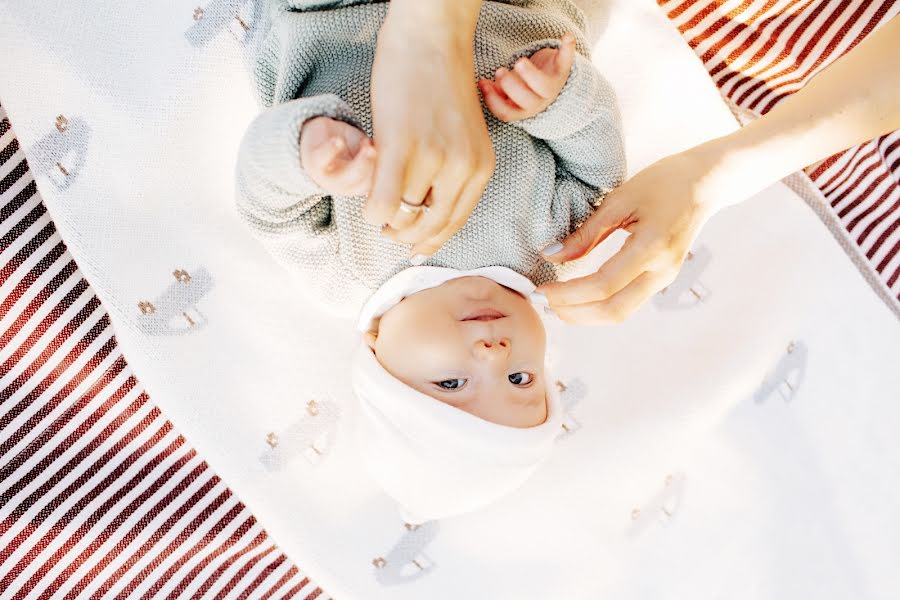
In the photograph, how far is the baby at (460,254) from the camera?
861mm

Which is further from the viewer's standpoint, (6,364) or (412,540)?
(412,540)

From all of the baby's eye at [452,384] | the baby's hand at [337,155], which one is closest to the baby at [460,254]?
the baby's eye at [452,384]

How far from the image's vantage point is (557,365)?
1223mm

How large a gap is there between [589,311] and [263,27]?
59cm

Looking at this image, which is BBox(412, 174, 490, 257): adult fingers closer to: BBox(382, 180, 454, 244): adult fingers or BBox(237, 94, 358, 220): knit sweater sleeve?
BBox(382, 180, 454, 244): adult fingers

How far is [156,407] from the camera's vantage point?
1.14m

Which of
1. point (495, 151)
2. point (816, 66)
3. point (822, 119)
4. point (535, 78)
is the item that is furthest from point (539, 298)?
point (816, 66)

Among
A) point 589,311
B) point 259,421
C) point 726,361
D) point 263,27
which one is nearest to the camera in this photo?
point 589,311

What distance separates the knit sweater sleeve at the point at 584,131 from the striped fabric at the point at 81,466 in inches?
27.1

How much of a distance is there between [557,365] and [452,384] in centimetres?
36

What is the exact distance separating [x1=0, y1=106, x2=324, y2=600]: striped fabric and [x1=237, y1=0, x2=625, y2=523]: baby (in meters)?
0.36

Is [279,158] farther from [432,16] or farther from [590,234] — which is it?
[590,234]

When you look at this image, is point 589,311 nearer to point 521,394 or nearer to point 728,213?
point 521,394

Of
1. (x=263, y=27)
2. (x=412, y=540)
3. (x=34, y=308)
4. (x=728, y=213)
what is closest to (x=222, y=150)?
(x=263, y=27)
